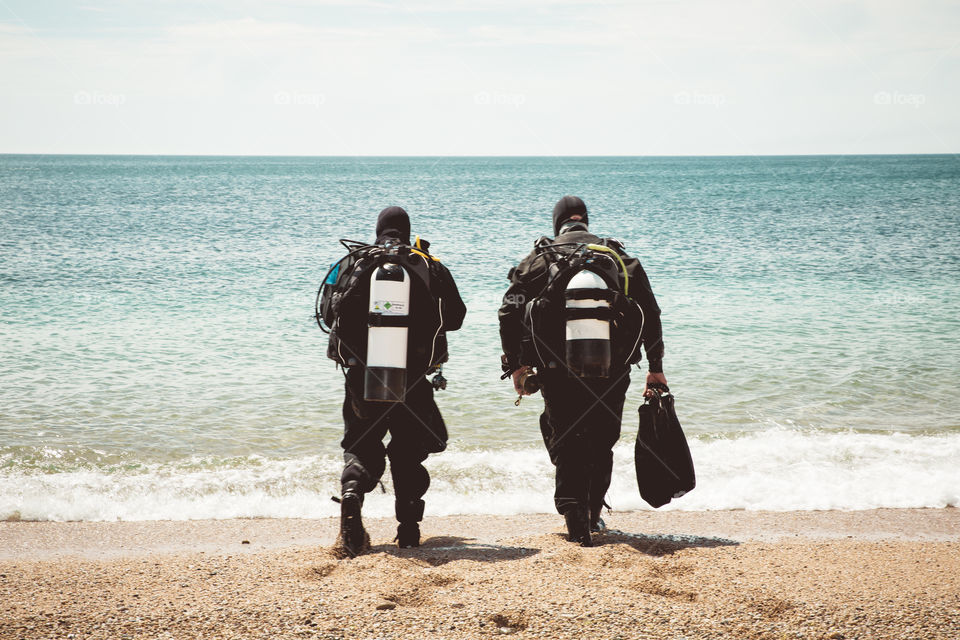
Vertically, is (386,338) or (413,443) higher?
(386,338)

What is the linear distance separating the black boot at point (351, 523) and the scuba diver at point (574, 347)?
1.01 metres

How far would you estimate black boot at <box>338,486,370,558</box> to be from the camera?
3.93 m

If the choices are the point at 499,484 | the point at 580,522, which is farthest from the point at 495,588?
the point at 499,484

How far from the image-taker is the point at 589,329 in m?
3.89

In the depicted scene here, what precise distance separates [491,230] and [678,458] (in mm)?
25791

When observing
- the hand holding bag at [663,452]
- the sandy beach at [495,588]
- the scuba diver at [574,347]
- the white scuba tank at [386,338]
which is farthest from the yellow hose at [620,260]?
the sandy beach at [495,588]

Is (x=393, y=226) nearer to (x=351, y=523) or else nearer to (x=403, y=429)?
(x=403, y=429)

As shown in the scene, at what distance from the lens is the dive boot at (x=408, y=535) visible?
4.23 meters

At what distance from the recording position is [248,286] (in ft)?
51.9

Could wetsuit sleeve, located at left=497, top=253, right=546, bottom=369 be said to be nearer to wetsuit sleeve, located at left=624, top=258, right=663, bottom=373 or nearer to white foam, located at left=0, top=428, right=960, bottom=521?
wetsuit sleeve, located at left=624, top=258, right=663, bottom=373

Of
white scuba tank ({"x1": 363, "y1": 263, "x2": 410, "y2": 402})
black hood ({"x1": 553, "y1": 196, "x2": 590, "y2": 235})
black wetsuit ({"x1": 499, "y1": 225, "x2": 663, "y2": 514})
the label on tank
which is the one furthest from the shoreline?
black hood ({"x1": 553, "y1": 196, "x2": 590, "y2": 235})

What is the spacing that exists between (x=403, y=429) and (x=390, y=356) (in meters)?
0.46

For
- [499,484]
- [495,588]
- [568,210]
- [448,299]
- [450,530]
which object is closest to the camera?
[495,588]

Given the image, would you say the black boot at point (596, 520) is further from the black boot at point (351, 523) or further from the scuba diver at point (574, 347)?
the black boot at point (351, 523)
